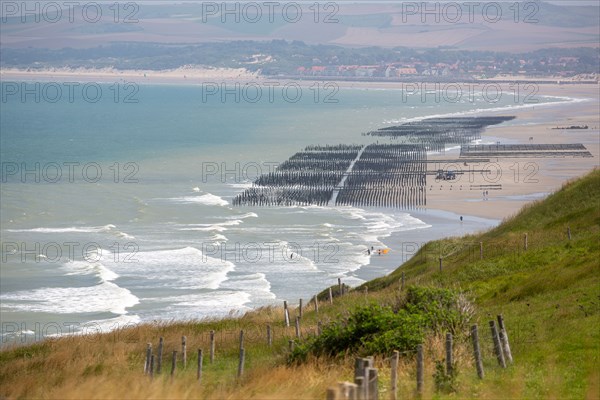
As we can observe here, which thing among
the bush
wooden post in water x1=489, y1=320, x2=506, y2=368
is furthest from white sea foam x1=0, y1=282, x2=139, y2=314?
wooden post in water x1=489, y1=320, x2=506, y2=368

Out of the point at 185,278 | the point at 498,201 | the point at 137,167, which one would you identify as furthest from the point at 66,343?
the point at 137,167

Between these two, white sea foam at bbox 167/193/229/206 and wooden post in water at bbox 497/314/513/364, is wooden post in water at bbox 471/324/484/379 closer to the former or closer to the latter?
wooden post in water at bbox 497/314/513/364

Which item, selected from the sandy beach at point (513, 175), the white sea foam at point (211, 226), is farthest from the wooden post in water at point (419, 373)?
the white sea foam at point (211, 226)

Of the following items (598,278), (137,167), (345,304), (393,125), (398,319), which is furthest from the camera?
(393,125)

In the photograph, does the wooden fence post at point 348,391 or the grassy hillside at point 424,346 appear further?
the grassy hillside at point 424,346

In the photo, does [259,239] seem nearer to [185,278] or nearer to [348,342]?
[185,278]

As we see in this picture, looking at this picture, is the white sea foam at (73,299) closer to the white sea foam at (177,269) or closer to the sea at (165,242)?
the sea at (165,242)

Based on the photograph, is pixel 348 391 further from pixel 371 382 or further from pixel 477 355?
pixel 477 355

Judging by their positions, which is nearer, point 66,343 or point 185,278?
point 66,343

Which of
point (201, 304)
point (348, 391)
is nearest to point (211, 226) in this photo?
point (201, 304)
